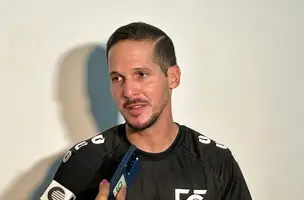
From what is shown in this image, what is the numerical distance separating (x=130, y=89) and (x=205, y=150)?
0.84 feet

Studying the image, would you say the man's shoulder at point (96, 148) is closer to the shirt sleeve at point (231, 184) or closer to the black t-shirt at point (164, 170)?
the black t-shirt at point (164, 170)

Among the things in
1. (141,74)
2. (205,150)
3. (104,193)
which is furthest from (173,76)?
(104,193)

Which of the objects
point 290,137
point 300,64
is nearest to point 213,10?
point 300,64

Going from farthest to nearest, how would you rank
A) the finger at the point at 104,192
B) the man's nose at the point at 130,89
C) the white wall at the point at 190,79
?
the white wall at the point at 190,79 < the man's nose at the point at 130,89 < the finger at the point at 104,192

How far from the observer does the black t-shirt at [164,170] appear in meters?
1.03

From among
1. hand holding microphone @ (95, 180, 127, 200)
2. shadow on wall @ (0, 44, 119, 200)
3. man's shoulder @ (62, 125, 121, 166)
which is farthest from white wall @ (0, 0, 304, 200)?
hand holding microphone @ (95, 180, 127, 200)

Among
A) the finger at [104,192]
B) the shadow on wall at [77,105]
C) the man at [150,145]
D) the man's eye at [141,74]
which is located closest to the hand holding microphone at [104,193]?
the finger at [104,192]

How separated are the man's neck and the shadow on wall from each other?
8.8 inches

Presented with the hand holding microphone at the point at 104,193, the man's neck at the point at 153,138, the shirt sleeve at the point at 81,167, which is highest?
the man's neck at the point at 153,138

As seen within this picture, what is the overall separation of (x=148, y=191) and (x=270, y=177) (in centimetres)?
52

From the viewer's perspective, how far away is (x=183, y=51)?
1.31 metres

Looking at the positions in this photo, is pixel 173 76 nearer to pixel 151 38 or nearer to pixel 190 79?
pixel 151 38

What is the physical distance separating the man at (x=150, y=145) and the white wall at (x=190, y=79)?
221mm

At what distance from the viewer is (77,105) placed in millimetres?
1272
